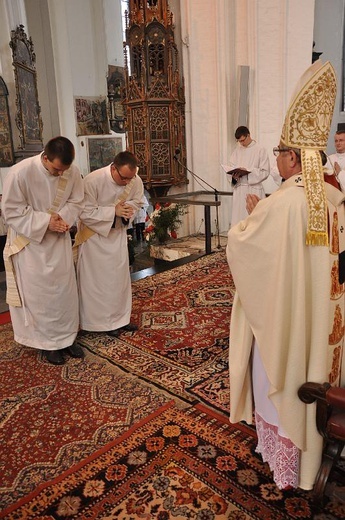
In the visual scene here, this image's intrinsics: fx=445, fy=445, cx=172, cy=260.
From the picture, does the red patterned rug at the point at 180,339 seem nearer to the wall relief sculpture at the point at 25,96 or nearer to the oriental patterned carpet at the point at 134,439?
the oriental patterned carpet at the point at 134,439

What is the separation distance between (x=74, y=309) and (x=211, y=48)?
747 cm

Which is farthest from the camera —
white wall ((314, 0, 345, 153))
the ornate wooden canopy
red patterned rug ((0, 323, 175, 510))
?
white wall ((314, 0, 345, 153))

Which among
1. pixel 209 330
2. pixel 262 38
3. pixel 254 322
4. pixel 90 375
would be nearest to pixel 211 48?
pixel 262 38

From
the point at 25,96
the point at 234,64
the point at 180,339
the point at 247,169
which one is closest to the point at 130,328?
the point at 180,339

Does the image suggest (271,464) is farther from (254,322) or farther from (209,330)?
(209,330)

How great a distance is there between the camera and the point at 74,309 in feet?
13.8

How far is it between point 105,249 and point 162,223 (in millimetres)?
4624

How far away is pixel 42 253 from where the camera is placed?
3.99 meters

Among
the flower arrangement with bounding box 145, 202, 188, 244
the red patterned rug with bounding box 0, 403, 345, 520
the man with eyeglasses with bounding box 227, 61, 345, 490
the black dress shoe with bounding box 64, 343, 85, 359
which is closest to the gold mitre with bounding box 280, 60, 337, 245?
the man with eyeglasses with bounding box 227, 61, 345, 490

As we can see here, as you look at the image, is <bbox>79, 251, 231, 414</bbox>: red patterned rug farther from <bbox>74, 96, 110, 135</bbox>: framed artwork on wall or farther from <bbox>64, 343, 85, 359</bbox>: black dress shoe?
<bbox>74, 96, 110, 135</bbox>: framed artwork on wall

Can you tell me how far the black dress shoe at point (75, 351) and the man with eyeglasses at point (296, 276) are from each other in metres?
2.16

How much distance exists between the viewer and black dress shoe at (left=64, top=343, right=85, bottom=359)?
4.18 metres

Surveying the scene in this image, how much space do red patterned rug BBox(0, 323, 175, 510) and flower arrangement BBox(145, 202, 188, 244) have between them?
515cm

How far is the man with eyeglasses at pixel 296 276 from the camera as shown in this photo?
2.12m
